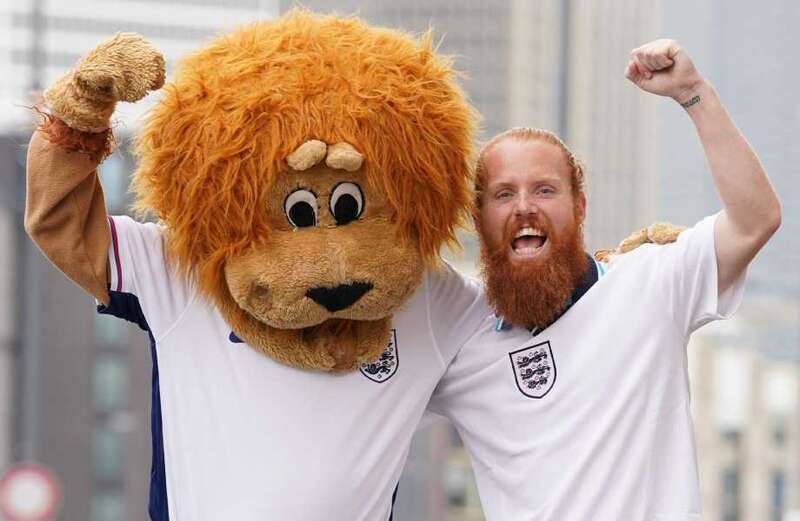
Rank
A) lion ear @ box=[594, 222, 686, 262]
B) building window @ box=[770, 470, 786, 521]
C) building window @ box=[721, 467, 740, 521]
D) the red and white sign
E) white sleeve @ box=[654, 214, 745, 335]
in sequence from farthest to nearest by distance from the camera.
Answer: building window @ box=[770, 470, 786, 521], building window @ box=[721, 467, 740, 521], the red and white sign, lion ear @ box=[594, 222, 686, 262], white sleeve @ box=[654, 214, 745, 335]

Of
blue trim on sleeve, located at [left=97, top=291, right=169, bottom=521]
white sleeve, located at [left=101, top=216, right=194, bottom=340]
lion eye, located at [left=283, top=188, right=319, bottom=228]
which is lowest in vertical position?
blue trim on sleeve, located at [left=97, top=291, right=169, bottom=521]

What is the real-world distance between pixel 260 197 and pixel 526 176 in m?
0.79

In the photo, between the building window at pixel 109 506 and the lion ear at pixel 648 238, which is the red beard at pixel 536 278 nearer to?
the lion ear at pixel 648 238

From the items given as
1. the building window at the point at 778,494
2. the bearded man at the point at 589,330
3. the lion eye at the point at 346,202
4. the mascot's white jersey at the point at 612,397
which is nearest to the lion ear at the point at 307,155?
the lion eye at the point at 346,202

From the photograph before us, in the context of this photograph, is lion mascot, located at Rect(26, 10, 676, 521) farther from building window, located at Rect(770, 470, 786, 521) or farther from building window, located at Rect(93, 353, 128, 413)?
building window, located at Rect(770, 470, 786, 521)

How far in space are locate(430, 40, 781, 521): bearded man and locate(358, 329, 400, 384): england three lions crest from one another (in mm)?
199

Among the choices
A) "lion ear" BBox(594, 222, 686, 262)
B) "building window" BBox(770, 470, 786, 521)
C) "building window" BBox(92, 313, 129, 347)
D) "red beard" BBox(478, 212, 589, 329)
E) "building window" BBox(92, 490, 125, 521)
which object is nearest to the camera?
"red beard" BBox(478, 212, 589, 329)

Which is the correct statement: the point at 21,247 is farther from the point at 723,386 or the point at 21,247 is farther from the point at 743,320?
the point at 743,320

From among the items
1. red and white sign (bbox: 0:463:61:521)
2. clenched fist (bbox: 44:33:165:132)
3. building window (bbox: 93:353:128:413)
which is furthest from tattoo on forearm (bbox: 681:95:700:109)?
building window (bbox: 93:353:128:413)

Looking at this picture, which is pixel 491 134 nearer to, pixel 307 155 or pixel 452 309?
pixel 452 309

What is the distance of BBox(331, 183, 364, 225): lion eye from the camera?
10.4 ft

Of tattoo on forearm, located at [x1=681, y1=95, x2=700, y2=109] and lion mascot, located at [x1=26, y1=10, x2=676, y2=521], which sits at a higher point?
tattoo on forearm, located at [x1=681, y1=95, x2=700, y2=109]

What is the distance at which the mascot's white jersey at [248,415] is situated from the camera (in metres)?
3.35

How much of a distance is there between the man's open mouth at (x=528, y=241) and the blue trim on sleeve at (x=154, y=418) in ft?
3.49
